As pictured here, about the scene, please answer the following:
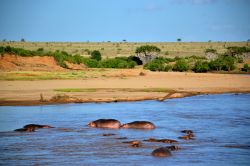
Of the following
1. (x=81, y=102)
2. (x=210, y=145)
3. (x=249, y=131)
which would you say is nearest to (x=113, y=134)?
(x=210, y=145)

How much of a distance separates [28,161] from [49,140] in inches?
114

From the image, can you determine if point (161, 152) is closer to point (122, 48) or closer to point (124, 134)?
point (124, 134)

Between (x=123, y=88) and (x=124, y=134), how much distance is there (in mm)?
14058

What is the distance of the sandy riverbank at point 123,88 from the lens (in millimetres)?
25984

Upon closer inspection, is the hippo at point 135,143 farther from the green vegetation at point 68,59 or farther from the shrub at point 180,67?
the shrub at point 180,67

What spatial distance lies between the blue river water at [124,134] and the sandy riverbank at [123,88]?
1.21 metres

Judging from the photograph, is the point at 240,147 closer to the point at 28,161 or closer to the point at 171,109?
the point at 28,161

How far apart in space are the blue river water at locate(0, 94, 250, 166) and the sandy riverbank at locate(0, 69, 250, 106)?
1.21 metres

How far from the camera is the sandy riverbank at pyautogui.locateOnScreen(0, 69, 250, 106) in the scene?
25984 millimetres

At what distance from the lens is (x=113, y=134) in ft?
55.5

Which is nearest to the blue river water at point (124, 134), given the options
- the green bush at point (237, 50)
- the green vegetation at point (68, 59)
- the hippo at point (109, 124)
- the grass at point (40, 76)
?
the hippo at point (109, 124)

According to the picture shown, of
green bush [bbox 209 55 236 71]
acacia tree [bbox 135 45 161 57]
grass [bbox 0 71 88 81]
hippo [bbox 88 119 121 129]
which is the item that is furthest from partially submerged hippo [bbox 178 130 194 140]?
acacia tree [bbox 135 45 161 57]

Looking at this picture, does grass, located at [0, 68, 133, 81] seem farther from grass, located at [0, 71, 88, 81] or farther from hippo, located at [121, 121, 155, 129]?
hippo, located at [121, 121, 155, 129]

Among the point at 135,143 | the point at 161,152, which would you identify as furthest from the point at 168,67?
the point at 161,152
